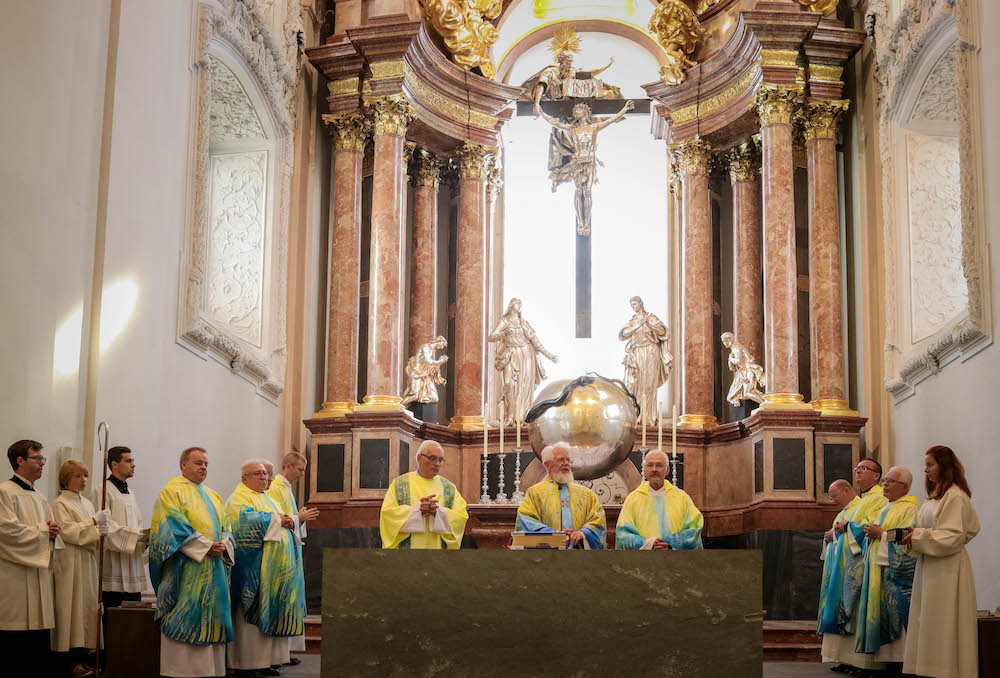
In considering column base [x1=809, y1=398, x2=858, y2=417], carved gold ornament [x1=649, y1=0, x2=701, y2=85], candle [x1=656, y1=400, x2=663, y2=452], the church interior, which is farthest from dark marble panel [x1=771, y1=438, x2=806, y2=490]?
carved gold ornament [x1=649, y1=0, x2=701, y2=85]

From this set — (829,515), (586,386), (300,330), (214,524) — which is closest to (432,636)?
(214,524)

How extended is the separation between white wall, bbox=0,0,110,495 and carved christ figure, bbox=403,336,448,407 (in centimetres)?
564

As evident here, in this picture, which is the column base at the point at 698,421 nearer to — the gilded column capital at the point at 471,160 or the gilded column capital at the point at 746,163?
the gilded column capital at the point at 746,163

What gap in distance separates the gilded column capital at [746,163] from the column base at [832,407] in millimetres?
3121

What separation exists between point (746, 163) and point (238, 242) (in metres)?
6.24

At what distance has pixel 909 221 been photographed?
13.4 metres

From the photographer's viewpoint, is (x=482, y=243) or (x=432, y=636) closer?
(x=432, y=636)

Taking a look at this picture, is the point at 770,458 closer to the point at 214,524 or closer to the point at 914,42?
the point at 914,42

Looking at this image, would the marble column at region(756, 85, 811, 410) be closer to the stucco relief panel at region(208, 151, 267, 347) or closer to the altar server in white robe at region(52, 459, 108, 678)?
the stucco relief panel at region(208, 151, 267, 347)

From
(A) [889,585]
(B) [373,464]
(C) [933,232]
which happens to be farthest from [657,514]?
(C) [933,232]

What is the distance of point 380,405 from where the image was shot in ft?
45.7

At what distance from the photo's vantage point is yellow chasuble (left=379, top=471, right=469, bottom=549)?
8445 millimetres

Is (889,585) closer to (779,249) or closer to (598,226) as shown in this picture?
(779,249)

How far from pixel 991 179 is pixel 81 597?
7590 mm
